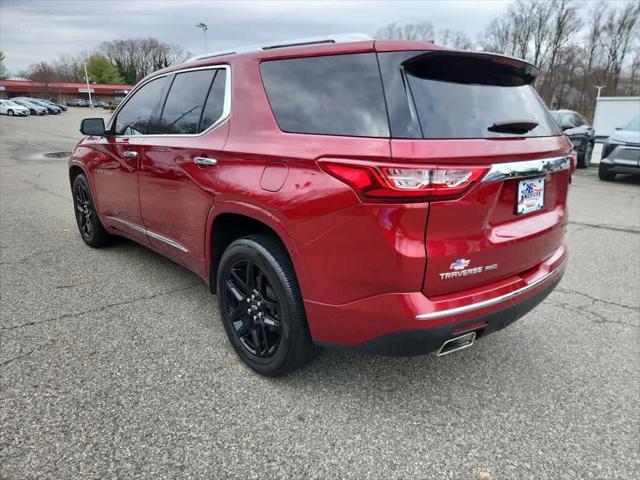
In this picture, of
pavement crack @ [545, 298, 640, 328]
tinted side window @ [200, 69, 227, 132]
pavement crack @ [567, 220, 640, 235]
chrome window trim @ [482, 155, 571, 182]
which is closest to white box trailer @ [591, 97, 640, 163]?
pavement crack @ [567, 220, 640, 235]

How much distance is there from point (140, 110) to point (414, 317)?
3071mm

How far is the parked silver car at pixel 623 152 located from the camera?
424 inches

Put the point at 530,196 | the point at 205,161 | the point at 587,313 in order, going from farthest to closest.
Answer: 1. the point at 587,313
2. the point at 205,161
3. the point at 530,196

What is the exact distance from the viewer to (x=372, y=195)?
6.34 ft

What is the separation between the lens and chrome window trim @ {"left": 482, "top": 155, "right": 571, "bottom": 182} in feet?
6.73

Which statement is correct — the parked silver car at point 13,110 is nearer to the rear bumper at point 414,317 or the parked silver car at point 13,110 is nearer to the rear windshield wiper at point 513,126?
the rear bumper at point 414,317

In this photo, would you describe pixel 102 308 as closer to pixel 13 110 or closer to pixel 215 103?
pixel 215 103

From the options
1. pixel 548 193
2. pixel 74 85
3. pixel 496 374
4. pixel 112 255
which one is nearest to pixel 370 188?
pixel 548 193

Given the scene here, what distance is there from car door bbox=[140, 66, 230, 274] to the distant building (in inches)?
3725

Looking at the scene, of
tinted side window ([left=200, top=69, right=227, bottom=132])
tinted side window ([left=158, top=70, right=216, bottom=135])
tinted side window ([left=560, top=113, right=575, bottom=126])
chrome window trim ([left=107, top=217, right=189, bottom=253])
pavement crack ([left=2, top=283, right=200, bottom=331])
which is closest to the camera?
tinted side window ([left=200, top=69, right=227, bottom=132])

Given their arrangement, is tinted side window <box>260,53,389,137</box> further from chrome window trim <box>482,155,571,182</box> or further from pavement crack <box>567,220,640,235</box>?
pavement crack <box>567,220,640,235</box>

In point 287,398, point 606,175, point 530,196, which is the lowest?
point 606,175

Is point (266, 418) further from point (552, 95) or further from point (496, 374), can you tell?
point (552, 95)

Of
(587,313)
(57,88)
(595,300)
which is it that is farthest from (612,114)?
(57,88)
